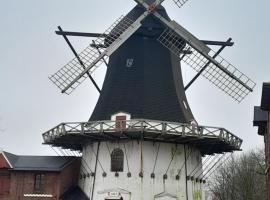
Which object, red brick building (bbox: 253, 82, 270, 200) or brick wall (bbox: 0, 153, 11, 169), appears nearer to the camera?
red brick building (bbox: 253, 82, 270, 200)

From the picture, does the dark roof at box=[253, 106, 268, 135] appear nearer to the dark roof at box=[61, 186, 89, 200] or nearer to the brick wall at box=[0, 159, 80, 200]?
the dark roof at box=[61, 186, 89, 200]

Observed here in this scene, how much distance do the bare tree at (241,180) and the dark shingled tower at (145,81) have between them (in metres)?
17.0

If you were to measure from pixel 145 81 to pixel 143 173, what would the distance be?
203 inches

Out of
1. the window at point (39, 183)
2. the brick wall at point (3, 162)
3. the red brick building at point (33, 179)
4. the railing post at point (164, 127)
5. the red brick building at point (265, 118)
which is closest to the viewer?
the red brick building at point (265, 118)

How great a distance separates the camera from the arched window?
2639 centimetres

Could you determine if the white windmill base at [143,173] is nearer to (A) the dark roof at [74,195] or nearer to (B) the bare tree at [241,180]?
(A) the dark roof at [74,195]

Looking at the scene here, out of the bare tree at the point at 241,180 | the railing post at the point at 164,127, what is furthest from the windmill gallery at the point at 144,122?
the bare tree at the point at 241,180

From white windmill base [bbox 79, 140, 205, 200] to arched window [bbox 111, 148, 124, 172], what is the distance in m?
0.17

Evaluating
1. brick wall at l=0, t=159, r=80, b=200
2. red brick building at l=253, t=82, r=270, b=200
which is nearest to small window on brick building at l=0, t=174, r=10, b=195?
brick wall at l=0, t=159, r=80, b=200

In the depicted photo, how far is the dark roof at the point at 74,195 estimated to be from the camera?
89.1 feet

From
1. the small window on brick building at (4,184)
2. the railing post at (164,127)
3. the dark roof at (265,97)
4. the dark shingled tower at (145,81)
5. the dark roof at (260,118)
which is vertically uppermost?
the dark shingled tower at (145,81)

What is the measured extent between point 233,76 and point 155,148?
20.0 feet

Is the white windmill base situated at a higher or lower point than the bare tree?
lower

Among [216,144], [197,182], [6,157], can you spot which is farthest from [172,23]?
[6,157]
